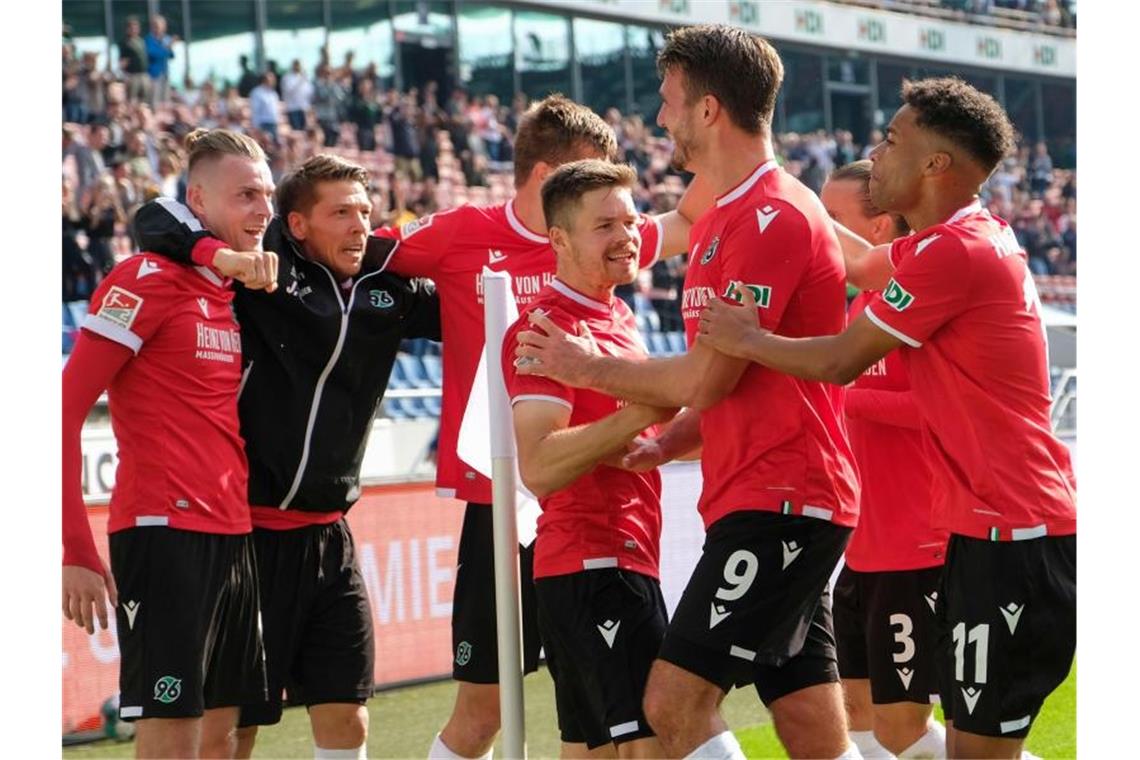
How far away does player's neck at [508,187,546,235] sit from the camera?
5.10 m

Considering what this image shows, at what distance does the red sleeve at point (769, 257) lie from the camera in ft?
11.9

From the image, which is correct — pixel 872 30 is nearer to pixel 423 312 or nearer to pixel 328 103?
pixel 328 103

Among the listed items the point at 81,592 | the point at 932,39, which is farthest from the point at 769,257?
the point at 932,39

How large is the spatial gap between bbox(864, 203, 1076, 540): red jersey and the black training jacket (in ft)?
6.18

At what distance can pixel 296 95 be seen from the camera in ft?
57.3

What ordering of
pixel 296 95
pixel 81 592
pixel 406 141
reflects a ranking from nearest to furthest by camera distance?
pixel 81 592
pixel 296 95
pixel 406 141

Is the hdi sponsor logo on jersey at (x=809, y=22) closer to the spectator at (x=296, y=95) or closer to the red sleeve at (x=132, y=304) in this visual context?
the spectator at (x=296, y=95)

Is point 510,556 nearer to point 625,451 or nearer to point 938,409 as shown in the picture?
point 625,451

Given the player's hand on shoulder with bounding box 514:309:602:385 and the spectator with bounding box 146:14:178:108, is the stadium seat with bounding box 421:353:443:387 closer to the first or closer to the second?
the spectator with bounding box 146:14:178:108

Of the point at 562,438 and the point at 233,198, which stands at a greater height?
the point at 233,198

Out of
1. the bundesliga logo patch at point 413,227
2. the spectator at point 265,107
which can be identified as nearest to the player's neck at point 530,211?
the bundesliga logo patch at point 413,227

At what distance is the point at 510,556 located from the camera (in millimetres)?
3822

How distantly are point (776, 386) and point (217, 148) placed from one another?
6.57 ft
